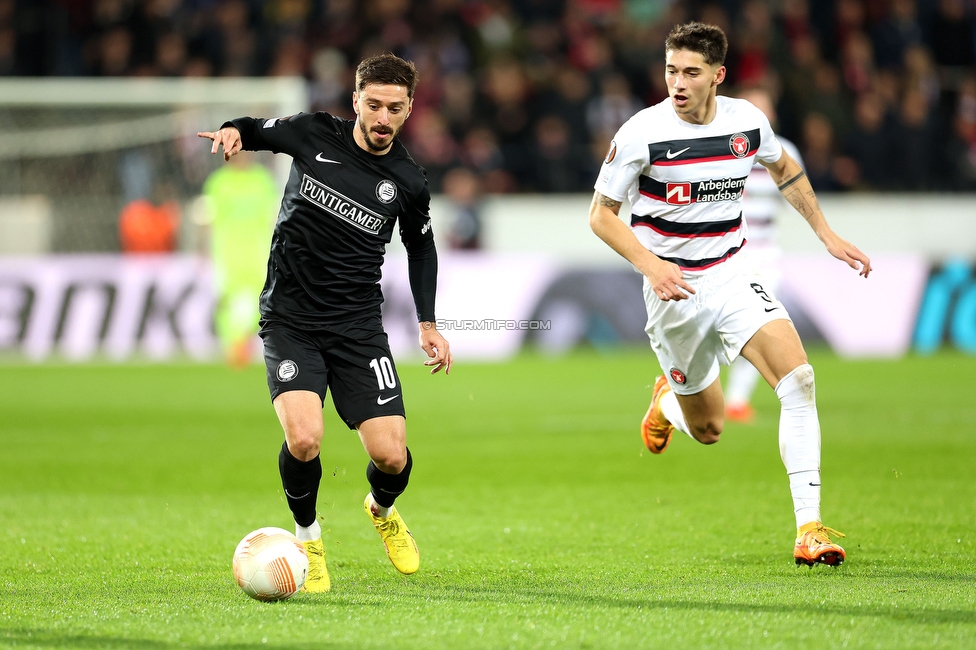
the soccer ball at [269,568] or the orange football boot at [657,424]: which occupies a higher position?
the soccer ball at [269,568]

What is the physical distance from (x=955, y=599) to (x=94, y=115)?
1513cm

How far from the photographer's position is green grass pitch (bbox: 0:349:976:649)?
14.0 feet

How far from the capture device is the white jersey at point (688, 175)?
5.80 meters

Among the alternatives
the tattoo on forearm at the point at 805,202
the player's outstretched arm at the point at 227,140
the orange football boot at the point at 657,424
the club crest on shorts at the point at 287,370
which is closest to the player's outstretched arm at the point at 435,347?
the club crest on shorts at the point at 287,370

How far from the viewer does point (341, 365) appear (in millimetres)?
5402

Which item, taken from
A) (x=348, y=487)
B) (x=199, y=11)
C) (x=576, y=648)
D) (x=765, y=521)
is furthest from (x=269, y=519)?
(x=199, y=11)

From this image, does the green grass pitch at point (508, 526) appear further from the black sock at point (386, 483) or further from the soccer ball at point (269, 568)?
the black sock at point (386, 483)

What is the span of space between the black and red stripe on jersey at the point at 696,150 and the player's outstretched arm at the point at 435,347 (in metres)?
1.25

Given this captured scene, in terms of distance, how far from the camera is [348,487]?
321 inches

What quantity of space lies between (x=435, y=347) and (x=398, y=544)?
32.9 inches

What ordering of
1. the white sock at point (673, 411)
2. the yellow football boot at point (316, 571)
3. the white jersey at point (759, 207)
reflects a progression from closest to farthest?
the yellow football boot at point (316, 571), the white sock at point (673, 411), the white jersey at point (759, 207)

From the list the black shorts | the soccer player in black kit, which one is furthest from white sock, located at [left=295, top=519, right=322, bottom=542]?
the black shorts

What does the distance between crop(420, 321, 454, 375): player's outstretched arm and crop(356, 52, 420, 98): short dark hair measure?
0.99m

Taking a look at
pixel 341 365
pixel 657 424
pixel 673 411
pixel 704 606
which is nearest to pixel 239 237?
pixel 657 424
